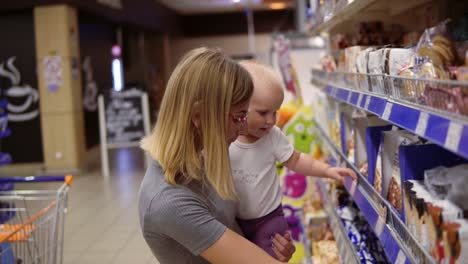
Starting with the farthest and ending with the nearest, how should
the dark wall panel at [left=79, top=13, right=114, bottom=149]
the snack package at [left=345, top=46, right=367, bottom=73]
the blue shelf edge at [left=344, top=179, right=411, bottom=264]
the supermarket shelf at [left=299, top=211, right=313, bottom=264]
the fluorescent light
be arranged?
the fluorescent light → the dark wall panel at [left=79, top=13, right=114, bottom=149] → the supermarket shelf at [left=299, top=211, right=313, bottom=264] → the snack package at [left=345, top=46, right=367, bottom=73] → the blue shelf edge at [left=344, top=179, right=411, bottom=264]

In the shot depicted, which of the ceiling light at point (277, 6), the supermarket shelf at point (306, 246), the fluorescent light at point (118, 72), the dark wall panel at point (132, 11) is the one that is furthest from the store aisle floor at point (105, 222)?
the ceiling light at point (277, 6)

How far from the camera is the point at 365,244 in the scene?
7.68ft

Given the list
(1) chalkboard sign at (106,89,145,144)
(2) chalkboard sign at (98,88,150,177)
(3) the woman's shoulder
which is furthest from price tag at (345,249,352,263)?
(1) chalkboard sign at (106,89,145,144)

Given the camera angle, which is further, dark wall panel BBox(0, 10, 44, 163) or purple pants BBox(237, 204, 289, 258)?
dark wall panel BBox(0, 10, 44, 163)

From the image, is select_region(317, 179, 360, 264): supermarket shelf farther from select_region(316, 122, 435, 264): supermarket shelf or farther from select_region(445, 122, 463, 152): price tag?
select_region(445, 122, 463, 152): price tag

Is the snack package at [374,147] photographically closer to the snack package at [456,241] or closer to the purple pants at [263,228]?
the purple pants at [263,228]

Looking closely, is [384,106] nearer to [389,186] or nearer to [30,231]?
[389,186]

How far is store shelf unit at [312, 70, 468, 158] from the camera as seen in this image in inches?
37.7

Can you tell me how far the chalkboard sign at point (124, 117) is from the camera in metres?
8.36

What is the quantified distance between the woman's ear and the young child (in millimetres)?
699

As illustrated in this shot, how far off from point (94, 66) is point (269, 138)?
817 centimetres

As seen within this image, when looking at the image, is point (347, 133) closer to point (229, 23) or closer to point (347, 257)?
point (347, 257)

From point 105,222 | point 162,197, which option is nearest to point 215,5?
point 105,222

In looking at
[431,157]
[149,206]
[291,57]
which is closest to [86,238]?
[291,57]
